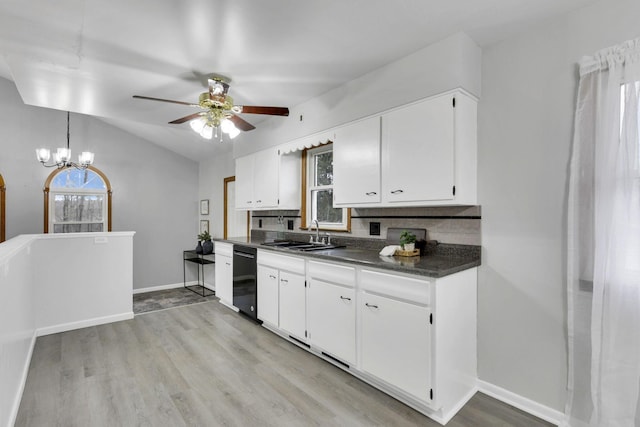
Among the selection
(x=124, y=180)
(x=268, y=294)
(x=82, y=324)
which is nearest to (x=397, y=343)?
(x=268, y=294)

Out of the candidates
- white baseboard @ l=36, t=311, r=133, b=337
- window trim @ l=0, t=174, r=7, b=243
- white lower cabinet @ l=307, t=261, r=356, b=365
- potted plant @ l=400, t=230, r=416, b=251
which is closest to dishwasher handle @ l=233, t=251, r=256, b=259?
white lower cabinet @ l=307, t=261, r=356, b=365

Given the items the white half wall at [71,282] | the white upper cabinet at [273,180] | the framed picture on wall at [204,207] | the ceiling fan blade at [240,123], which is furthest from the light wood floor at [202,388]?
the framed picture on wall at [204,207]

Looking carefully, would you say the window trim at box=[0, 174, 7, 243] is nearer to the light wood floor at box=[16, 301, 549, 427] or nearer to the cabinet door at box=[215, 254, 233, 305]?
the light wood floor at box=[16, 301, 549, 427]

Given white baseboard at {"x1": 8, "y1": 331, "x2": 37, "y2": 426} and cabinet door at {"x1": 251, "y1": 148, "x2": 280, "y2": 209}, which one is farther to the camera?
cabinet door at {"x1": 251, "y1": 148, "x2": 280, "y2": 209}

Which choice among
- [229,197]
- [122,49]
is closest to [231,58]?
[122,49]

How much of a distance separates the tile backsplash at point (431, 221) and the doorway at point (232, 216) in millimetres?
2093

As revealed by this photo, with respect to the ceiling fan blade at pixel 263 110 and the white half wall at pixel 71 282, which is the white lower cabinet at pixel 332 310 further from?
the white half wall at pixel 71 282

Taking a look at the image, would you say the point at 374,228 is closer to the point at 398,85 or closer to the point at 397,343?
the point at 397,343

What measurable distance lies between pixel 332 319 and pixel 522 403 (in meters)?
1.42

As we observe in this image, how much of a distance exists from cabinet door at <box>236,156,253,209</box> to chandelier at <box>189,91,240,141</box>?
1585mm

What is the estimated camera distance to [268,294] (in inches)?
134

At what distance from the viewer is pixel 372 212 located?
3.07 meters

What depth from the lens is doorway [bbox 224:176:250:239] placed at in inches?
200

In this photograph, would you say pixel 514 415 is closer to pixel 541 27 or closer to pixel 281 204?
pixel 541 27
